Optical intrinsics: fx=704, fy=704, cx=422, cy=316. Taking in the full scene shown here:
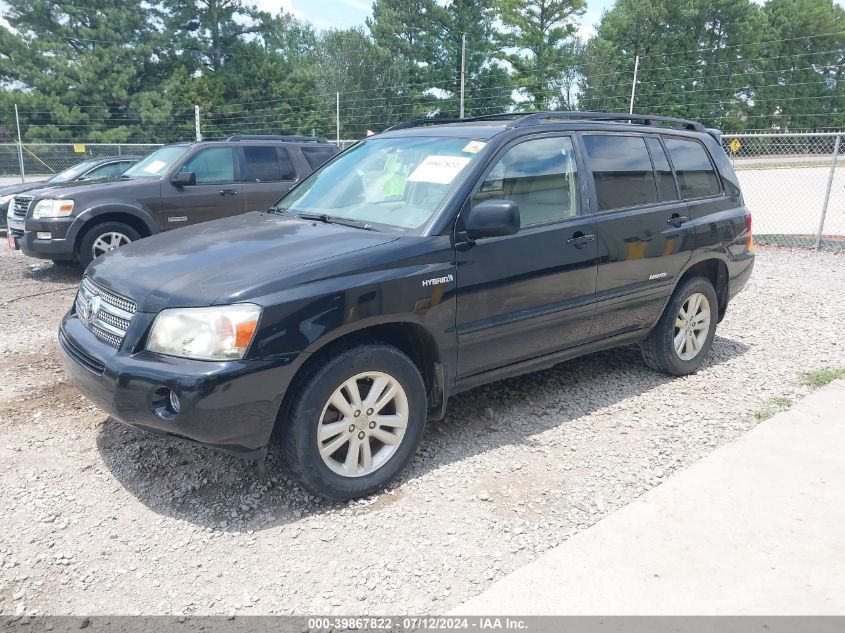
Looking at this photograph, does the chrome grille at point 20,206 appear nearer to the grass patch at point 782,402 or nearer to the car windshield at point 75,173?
the car windshield at point 75,173

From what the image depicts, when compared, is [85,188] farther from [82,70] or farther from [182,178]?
[82,70]

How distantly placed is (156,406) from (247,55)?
4123cm

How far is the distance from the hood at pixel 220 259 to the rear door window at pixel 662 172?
2.33m

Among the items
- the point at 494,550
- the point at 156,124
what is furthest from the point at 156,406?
the point at 156,124

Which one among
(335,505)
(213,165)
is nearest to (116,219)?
(213,165)

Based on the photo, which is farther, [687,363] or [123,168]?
[123,168]

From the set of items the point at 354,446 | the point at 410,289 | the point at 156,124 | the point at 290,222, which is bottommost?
the point at 354,446

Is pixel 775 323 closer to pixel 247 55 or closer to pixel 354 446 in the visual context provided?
pixel 354 446

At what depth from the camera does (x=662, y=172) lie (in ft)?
16.7

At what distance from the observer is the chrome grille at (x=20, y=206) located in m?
9.52

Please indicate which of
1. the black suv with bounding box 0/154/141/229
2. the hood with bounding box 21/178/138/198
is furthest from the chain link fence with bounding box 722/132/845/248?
the black suv with bounding box 0/154/141/229

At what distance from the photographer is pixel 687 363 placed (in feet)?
17.8

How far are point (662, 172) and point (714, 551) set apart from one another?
9.47 ft

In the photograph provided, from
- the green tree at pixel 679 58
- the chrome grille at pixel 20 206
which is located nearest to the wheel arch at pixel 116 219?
the chrome grille at pixel 20 206
